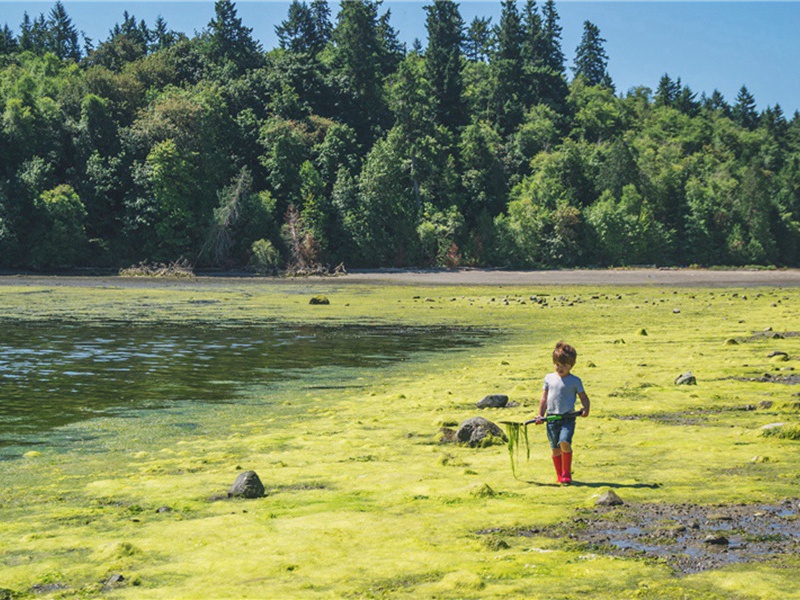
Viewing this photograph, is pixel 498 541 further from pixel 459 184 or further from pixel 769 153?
pixel 769 153

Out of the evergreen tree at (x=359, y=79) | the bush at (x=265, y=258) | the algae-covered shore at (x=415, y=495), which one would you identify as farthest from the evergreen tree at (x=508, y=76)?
the algae-covered shore at (x=415, y=495)

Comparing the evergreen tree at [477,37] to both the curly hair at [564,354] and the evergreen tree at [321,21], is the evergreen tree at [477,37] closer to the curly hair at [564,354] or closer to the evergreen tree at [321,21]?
the evergreen tree at [321,21]

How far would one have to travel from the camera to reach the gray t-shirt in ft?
33.6

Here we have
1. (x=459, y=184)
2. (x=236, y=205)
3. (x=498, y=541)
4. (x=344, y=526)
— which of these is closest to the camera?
(x=498, y=541)

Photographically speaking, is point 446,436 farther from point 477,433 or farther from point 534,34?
point 534,34

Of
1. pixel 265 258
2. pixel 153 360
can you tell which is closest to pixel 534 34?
pixel 265 258

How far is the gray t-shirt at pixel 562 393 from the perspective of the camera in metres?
10.2

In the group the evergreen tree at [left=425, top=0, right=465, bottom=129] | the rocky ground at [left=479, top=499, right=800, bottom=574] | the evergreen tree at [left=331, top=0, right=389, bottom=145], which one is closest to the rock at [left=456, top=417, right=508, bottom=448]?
the rocky ground at [left=479, top=499, right=800, bottom=574]

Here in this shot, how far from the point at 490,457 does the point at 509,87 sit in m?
126

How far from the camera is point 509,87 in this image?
433 ft

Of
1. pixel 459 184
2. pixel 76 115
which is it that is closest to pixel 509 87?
pixel 459 184

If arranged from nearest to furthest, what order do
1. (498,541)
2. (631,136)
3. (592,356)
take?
(498,541)
(592,356)
(631,136)

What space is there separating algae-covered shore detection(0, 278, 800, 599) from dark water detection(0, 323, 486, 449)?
1046 millimetres

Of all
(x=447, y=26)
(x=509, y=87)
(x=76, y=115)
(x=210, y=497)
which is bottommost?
(x=210, y=497)
